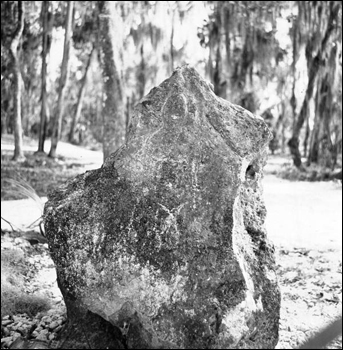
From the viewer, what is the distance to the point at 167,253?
2.96 metres

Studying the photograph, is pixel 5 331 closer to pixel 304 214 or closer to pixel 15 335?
pixel 15 335

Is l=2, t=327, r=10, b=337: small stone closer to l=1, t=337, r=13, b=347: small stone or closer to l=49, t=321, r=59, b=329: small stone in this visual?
l=1, t=337, r=13, b=347: small stone

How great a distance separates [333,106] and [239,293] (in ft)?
42.1

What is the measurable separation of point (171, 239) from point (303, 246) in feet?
A: 12.7

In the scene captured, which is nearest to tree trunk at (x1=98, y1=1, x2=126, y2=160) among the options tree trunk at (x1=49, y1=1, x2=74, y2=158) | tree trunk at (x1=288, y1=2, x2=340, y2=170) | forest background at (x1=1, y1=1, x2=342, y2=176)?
forest background at (x1=1, y1=1, x2=342, y2=176)

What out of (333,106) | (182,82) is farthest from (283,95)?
(182,82)

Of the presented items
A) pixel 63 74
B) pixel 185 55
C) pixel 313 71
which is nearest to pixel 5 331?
pixel 63 74

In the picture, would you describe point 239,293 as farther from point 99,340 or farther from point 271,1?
point 271,1

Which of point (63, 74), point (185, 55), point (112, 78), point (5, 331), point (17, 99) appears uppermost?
point (185, 55)

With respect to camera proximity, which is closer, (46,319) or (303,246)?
(46,319)

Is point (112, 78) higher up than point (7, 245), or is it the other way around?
point (112, 78)

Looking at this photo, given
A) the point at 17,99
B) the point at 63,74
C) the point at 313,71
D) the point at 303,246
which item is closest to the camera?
the point at 303,246

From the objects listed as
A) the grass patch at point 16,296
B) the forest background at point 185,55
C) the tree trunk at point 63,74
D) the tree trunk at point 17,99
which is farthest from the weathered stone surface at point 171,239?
the tree trunk at point 63,74

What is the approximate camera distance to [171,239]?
9.78ft
